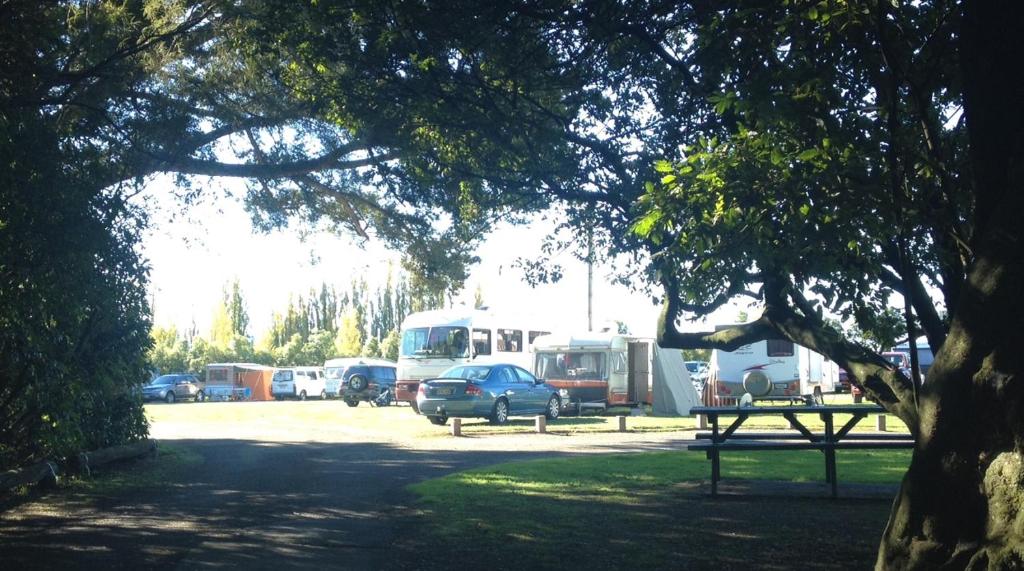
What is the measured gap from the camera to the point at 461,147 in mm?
11570

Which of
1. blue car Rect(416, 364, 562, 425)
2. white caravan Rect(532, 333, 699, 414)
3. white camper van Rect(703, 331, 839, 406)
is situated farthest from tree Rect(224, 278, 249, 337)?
blue car Rect(416, 364, 562, 425)

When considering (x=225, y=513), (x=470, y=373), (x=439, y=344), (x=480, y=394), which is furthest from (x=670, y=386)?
(x=225, y=513)

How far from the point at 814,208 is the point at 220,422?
2547 cm

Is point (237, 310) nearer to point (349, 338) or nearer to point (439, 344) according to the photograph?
point (349, 338)

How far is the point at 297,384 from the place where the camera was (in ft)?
182

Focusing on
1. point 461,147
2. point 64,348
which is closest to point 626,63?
point 461,147

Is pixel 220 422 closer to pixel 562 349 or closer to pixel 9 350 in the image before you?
pixel 562 349

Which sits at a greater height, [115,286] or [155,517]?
[115,286]

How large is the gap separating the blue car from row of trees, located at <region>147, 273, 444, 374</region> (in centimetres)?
4971

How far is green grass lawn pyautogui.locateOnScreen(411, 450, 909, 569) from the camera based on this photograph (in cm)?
792

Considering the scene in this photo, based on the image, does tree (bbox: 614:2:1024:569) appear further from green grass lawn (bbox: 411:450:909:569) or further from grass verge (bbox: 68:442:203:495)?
grass verge (bbox: 68:442:203:495)

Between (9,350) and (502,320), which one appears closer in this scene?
(9,350)

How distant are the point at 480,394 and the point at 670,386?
9.37 meters

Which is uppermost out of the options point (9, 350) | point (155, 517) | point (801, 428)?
point (9, 350)
